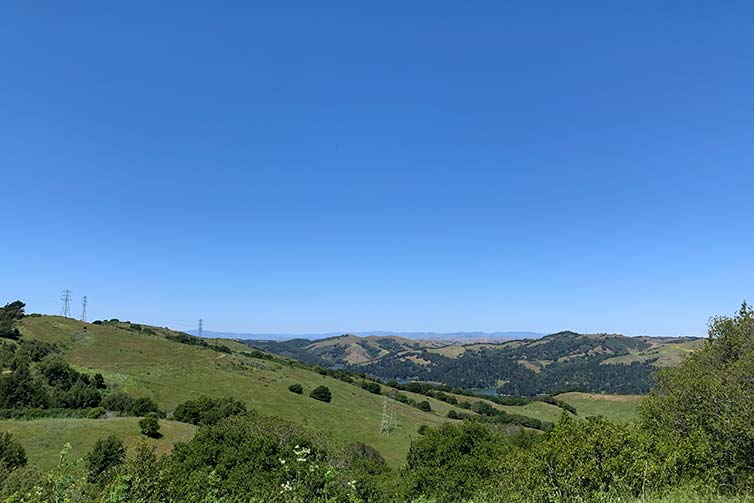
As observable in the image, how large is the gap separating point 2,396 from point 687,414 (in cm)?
8387

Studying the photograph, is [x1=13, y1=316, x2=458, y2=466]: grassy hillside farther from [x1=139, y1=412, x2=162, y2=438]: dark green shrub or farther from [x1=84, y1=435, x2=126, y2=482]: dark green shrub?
[x1=84, y1=435, x2=126, y2=482]: dark green shrub

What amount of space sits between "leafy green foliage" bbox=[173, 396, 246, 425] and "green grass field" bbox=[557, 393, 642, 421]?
3860 inches

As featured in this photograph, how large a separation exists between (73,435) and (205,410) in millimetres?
19511

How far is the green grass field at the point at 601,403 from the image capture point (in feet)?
384

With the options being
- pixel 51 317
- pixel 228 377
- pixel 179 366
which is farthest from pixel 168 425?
pixel 51 317

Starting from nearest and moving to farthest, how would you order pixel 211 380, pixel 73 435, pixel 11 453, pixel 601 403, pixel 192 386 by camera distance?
pixel 11 453, pixel 73 435, pixel 192 386, pixel 211 380, pixel 601 403

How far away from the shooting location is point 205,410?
199 feet

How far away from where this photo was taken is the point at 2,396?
6094 cm

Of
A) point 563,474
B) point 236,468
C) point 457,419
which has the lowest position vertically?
point 457,419

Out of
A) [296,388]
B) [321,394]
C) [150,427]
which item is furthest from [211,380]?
[150,427]

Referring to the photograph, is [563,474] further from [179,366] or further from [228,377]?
[179,366]

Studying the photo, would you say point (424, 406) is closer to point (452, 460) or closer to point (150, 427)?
point (452, 460)

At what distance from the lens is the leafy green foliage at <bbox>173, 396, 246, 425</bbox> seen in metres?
58.4

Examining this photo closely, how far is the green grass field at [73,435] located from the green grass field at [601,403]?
355ft
